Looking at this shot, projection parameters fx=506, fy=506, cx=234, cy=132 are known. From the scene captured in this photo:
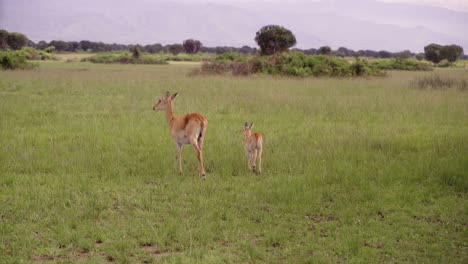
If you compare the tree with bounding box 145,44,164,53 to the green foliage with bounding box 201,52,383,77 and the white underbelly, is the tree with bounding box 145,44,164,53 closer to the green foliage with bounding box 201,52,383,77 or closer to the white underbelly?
the green foliage with bounding box 201,52,383,77

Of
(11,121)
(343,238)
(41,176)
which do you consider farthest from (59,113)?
(343,238)

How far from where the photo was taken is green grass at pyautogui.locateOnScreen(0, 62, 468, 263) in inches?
246

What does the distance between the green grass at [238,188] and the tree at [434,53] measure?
54.9 m

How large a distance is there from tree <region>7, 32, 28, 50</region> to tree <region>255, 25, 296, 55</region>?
1300 inches

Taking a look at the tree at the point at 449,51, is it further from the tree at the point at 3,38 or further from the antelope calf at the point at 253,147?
the antelope calf at the point at 253,147

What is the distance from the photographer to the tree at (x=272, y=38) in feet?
141

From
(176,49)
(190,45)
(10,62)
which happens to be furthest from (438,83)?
(176,49)

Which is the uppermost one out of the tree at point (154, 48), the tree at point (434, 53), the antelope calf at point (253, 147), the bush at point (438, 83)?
the tree at point (154, 48)

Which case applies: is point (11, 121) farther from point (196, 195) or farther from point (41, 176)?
point (196, 195)

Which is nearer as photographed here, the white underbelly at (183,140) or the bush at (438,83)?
the white underbelly at (183,140)

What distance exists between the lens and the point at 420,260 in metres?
5.86

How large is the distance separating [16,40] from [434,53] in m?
53.4

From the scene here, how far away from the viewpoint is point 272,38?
43094 mm

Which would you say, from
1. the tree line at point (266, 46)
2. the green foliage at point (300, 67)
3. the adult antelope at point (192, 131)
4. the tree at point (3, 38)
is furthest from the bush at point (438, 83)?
the tree at point (3, 38)
